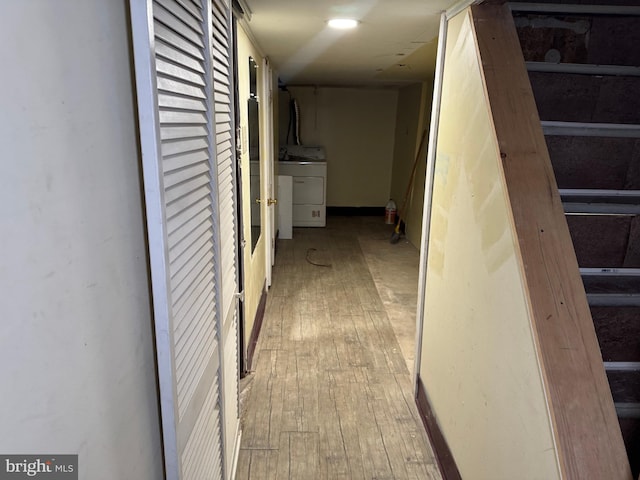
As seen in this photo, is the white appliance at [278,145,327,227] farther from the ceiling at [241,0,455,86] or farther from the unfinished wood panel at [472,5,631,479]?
the unfinished wood panel at [472,5,631,479]

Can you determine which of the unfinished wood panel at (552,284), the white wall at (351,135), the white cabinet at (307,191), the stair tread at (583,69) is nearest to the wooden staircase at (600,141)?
the stair tread at (583,69)

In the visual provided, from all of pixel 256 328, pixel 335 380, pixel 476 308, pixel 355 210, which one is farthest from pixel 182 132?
pixel 355 210

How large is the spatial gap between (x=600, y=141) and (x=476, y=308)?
2.65 feet

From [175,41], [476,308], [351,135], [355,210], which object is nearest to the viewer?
[175,41]

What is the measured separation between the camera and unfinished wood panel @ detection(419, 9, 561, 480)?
47.1 inches

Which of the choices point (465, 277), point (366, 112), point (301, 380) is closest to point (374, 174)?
point (366, 112)

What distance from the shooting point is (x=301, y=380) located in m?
2.63

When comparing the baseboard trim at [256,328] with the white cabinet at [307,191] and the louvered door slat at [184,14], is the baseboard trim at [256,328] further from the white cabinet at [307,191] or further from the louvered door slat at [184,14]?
the white cabinet at [307,191]

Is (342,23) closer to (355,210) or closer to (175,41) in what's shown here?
(175,41)

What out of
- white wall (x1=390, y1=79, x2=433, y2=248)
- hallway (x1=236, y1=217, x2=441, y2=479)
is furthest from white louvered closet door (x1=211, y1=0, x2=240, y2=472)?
white wall (x1=390, y1=79, x2=433, y2=248)

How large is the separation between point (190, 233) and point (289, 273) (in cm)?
338

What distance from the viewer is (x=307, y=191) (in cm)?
629

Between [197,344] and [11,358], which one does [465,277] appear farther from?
[11,358]

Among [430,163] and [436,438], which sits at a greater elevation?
[430,163]
